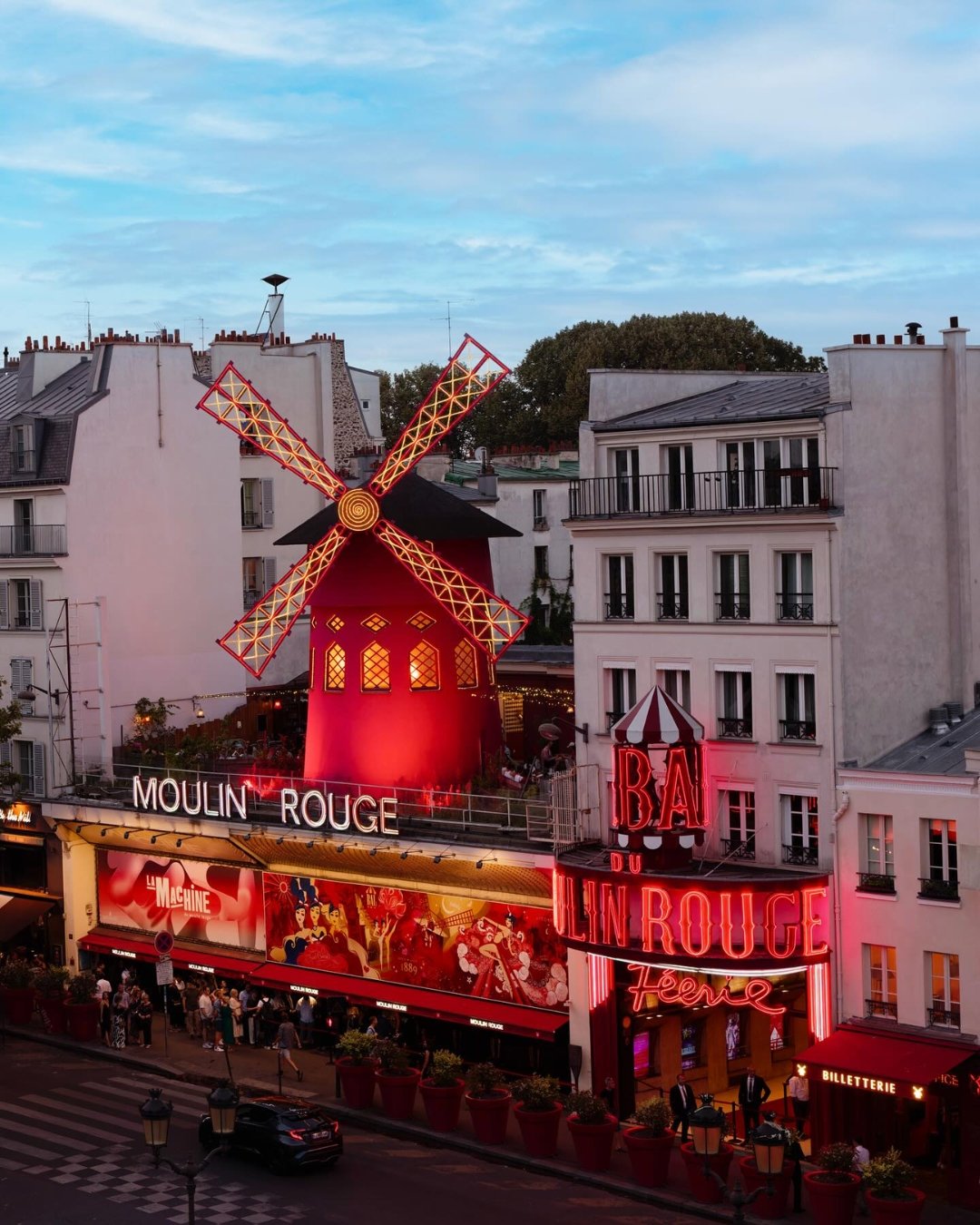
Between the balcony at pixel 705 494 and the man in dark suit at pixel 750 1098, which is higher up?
the balcony at pixel 705 494

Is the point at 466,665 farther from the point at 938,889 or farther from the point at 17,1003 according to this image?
the point at 938,889

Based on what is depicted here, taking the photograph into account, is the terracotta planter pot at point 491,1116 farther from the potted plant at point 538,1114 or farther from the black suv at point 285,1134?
the black suv at point 285,1134

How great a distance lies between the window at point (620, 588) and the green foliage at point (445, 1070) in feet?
26.0

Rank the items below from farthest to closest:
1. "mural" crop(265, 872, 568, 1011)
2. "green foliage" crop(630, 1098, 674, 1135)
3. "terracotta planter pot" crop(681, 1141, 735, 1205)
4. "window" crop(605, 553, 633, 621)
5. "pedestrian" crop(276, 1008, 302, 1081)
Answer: "pedestrian" crop(276, 1008, 302, 1081) < "mural" crop(265, 872, 568, 1011) < "window" crop(605, 553, 633, 621) < "green foliage" crop(630, 1098, 674, 1135) < "terracotta planter pot" crop(681, 1141, 735, 1205)

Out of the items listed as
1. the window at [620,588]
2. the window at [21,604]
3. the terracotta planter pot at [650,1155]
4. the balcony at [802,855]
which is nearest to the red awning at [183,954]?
the window at [21,604]

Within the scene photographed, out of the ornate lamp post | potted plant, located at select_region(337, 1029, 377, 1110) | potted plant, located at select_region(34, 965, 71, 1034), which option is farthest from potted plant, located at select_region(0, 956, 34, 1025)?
the ornate lamp post

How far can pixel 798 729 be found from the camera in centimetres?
3069

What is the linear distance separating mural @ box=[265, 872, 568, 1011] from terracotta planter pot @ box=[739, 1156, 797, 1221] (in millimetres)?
6820

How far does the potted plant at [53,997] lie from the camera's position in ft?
130

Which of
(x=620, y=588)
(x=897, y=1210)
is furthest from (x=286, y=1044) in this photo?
(x=897, y=1210)

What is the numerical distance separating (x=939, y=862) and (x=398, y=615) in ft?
43.1

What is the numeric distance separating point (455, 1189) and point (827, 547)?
450 inches

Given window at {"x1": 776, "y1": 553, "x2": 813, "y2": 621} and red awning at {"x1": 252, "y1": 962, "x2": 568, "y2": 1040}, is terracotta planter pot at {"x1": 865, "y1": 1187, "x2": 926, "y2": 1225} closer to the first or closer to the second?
red awning at {"x1": 252, "y1": 962, "x2": 568, "y2": 1040}

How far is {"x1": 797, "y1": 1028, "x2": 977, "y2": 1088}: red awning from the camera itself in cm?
2758
